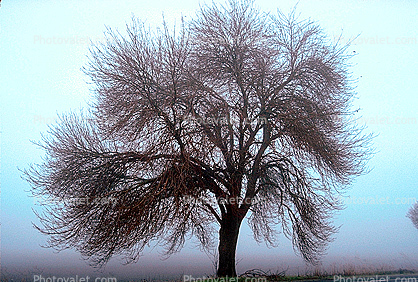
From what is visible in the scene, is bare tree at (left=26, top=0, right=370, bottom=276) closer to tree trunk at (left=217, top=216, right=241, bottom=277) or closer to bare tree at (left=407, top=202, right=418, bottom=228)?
tree trunk at (left=217, top=216, right=241, bottom=277)

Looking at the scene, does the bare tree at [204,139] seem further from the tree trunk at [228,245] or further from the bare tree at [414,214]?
the bare tree at [414,214]

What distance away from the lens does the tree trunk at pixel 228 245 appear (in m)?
12.8

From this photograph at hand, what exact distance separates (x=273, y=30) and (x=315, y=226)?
6.60 m

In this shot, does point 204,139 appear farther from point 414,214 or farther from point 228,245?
point 414,214

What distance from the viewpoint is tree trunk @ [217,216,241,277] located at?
42.0 feet

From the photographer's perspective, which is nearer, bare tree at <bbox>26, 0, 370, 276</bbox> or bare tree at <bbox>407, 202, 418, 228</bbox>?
bare tree at <bbox>26, 0, 370, 276</bbox>

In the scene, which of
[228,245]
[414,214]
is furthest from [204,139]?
[414,214]

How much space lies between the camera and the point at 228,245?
42.7ft

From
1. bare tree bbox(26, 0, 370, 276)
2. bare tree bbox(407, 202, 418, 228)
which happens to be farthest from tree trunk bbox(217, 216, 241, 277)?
bare tree bbox(407, 202, 418, 228)

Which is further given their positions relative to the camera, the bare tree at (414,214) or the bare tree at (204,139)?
the bare tree at (414,214)

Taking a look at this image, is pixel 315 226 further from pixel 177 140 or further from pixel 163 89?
pixel 163 89

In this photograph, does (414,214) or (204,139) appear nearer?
(204,139)

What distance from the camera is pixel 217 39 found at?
1306 centimetres

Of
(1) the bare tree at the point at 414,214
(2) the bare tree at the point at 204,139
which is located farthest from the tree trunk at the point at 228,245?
(1) the bare tree at the point at 414,214
